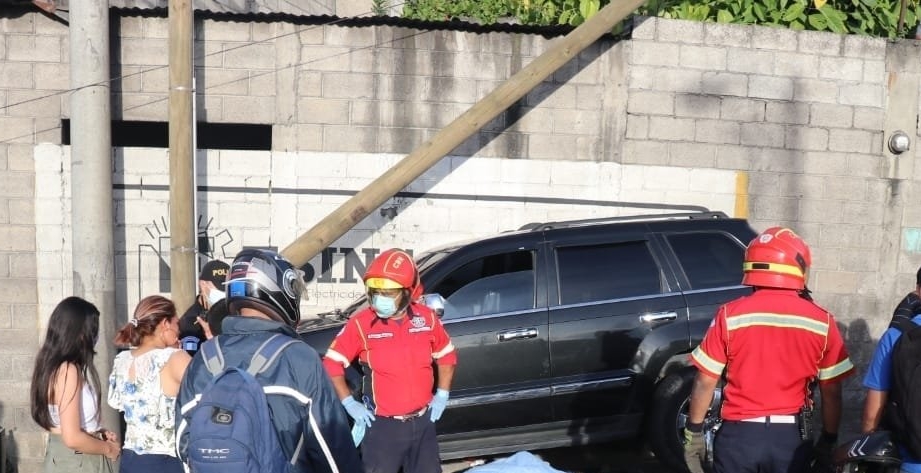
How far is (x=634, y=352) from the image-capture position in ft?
22.2

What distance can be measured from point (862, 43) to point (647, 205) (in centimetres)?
265

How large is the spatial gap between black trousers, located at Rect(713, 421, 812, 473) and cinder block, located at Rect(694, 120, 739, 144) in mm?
5189

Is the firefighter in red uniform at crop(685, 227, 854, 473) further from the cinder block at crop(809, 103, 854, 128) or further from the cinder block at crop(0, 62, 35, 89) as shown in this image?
the cinder block at crop(0, 62, 35, 89)

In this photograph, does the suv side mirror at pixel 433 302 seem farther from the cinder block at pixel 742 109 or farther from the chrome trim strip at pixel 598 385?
the cinder block at pixel 742 109

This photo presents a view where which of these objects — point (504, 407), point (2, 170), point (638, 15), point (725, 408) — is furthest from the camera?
point (638, 15)

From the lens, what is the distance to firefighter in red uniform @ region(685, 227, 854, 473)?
4.35 metres

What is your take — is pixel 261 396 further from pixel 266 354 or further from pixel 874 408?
pixel 874 408

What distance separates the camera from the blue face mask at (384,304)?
530 cm

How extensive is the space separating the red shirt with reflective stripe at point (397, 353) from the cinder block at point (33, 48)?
457 centimetres

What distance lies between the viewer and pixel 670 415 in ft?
21.8

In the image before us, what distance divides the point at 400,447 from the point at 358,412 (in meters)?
0.31

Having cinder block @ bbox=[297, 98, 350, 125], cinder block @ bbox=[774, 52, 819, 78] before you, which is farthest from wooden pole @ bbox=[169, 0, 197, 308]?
cinder block @ bbox=[774, 52, 819, 78]

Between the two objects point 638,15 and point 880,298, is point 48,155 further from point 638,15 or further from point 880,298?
point 880,298

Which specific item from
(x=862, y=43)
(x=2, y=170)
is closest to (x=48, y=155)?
(x=2, y=170)
